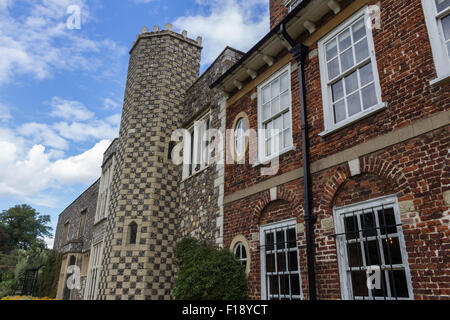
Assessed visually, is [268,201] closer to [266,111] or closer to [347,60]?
[266,111]

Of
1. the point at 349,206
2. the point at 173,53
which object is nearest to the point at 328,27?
the point at 349,206

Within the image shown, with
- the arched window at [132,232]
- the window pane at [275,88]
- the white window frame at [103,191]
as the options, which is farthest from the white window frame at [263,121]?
the white window frame at [103,191]

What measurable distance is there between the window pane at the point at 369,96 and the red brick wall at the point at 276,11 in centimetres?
553

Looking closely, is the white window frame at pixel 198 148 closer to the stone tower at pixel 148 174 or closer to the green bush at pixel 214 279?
the stone tower at pixel 148 174

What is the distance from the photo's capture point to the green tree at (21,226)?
197 feet

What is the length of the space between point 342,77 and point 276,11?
5408 mm

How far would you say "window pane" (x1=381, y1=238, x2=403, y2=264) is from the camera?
5103 millimetres

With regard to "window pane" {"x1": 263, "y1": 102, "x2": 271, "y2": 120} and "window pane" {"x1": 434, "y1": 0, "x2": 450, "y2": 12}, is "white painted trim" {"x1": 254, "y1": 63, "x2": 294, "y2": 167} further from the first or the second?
"window pane" {"x1": 434, "y1": 0, "x2": 450, "y2": 12}

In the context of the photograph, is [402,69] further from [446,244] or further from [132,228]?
[132,228]

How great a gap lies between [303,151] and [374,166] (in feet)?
5.39

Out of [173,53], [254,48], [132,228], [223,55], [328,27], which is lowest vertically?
[132,228]

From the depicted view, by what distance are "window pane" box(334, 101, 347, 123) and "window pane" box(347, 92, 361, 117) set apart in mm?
149

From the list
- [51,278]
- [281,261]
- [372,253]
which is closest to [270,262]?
[281,261]

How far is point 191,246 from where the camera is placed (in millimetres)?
10375
